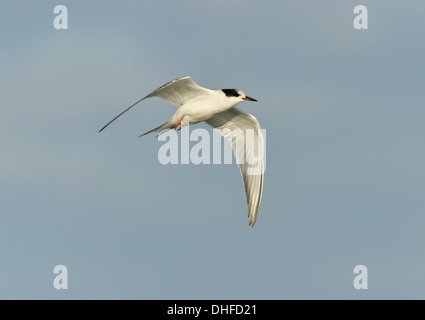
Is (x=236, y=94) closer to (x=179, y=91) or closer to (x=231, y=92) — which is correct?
(x=231, y=92)

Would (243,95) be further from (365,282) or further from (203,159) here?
(365,282)

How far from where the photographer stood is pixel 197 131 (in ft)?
57.8

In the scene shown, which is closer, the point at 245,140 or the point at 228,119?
the point at 228,119

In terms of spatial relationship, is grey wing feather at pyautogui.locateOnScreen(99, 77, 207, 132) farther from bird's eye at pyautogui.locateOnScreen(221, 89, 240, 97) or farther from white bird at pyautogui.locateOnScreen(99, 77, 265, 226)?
bird's eye at pyautogui.locateOnScreen(221, 89, 240, 97)

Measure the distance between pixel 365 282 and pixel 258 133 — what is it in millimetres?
4598

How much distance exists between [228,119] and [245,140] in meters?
0.72

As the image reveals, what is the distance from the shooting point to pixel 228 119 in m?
18.2

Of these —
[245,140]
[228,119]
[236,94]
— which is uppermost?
[236,94]

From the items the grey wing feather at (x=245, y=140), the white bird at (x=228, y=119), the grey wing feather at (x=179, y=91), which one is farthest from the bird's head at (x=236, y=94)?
the grey wing feather at (x=245, y=140)

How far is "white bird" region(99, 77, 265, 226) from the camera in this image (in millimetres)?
16344

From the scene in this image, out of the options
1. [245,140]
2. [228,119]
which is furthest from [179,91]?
[245,140]

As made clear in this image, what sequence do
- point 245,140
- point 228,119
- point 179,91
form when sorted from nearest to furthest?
point 179,91, point 228,119, point 245,140

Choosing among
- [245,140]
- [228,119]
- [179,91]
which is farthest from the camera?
[245,140]
